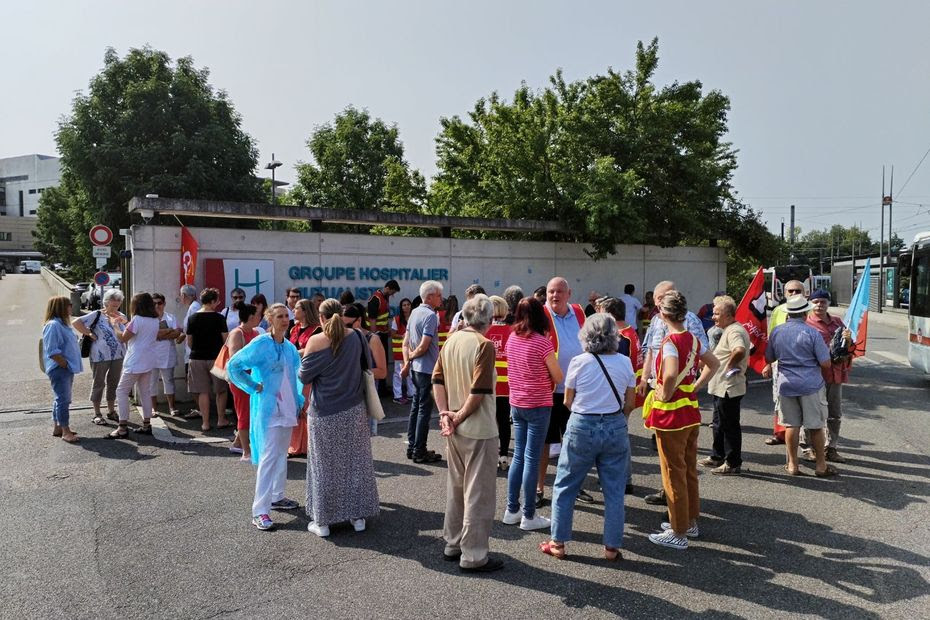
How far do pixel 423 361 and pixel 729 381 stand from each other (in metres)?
3.15

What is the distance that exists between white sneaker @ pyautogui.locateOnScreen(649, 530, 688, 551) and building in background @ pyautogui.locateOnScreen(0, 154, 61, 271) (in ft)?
368

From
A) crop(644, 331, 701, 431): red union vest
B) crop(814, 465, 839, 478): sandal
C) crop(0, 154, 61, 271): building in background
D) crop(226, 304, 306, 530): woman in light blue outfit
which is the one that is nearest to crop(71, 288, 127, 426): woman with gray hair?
crop(226, 304, 306, 530): woman in light blue outfit

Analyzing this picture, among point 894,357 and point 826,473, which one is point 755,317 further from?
point 894,357

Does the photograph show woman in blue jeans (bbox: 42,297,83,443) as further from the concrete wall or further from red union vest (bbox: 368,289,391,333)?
red union vest (bbox: 368,289,391,333)

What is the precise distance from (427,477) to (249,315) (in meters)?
2.57

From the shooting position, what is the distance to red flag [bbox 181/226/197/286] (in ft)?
32.4

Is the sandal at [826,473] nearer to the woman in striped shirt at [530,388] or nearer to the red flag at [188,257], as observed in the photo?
the woman in striped shirt at [530,388]

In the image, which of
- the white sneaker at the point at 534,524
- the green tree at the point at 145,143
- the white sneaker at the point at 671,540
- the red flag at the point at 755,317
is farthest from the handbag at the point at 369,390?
the green tree at the point at 145,143

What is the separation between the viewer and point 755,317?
8.65 metres

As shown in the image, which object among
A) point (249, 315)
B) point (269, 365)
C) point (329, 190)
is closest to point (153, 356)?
point (249, 315)

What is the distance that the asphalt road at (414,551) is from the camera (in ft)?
12.8

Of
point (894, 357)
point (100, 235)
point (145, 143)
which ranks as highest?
point (145, 143)

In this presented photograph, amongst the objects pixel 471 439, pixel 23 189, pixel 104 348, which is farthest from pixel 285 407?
pixel 23 189

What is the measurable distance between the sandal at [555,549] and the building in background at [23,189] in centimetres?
11169
